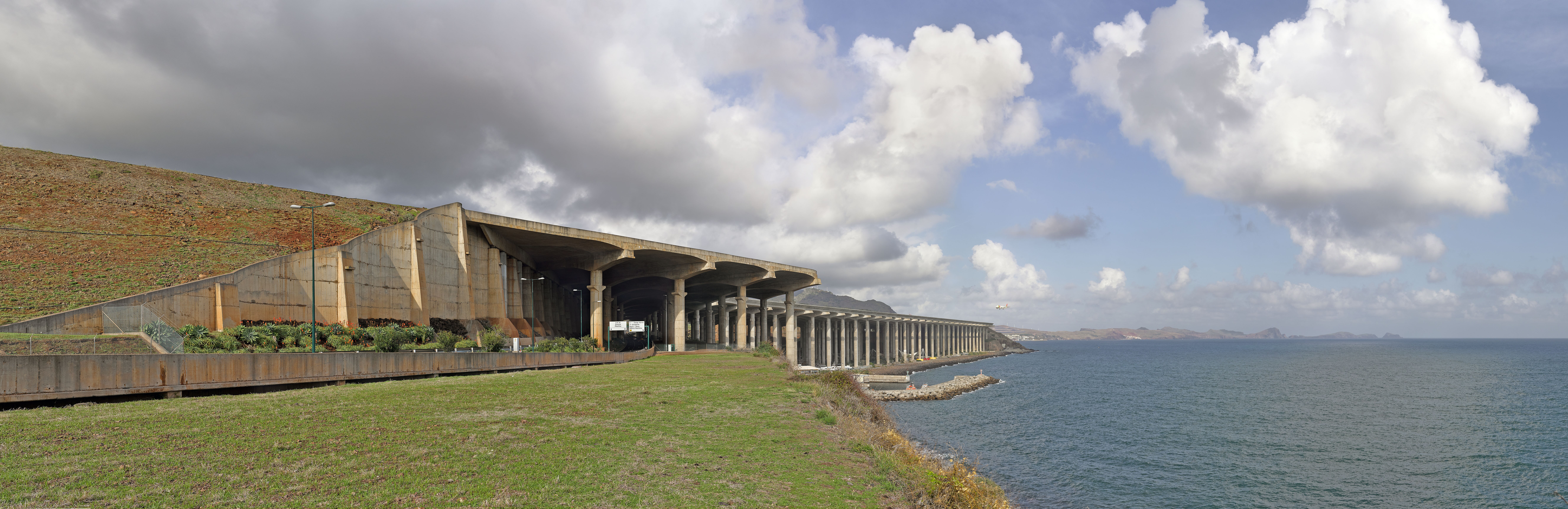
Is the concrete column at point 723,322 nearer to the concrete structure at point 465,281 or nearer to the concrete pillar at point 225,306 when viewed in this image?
the concrete structure at point 465,281

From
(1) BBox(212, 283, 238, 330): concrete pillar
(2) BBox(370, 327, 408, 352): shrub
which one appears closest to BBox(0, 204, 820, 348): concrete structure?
(1) BBox(212, 283, 238, 330): concrete pillar

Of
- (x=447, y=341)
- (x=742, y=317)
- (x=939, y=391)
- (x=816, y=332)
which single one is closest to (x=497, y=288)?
(x=447, y=341)

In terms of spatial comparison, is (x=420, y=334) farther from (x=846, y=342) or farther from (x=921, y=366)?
(x=846, y=342)

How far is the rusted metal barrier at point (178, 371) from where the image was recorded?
16266mm

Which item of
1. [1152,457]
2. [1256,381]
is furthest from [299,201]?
[1256,381]

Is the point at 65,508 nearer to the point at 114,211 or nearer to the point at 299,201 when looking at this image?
the point at 114,211

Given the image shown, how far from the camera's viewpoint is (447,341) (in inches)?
1725

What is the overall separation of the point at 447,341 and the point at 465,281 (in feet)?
45.7

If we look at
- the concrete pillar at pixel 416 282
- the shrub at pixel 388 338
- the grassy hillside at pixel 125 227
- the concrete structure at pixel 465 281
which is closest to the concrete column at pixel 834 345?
the concrete structure at pixel 465 281

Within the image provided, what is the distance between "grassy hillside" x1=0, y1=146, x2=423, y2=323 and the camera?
36.2 m

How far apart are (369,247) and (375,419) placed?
35.8 m

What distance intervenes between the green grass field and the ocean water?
16060 millimetres

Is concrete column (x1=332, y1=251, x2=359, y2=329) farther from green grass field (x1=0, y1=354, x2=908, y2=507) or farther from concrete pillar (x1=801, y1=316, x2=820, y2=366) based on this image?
concrete pillar (x1=801, y1=316, x2=820, y2=366)

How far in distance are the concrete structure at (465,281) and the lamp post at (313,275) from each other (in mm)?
502
